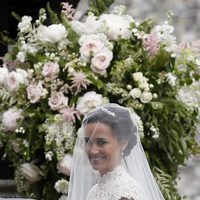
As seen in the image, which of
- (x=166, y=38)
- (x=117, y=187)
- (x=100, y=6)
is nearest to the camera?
(x=117, y=187)

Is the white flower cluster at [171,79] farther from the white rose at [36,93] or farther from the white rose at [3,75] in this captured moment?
the white rose at [3,75]

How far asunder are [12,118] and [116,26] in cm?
58

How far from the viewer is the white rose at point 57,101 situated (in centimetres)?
393

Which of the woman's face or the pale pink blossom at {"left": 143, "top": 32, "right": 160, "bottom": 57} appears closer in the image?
the woman's face

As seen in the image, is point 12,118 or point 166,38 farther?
point 166,38

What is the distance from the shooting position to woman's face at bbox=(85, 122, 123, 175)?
320cm

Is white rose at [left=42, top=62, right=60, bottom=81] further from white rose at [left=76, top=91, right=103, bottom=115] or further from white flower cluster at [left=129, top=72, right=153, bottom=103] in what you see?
white flower cluster at [left=129, top=72, right=153, bottom=103]

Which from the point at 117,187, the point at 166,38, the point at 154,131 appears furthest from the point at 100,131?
the point at 166,38

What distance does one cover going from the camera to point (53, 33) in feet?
13.2

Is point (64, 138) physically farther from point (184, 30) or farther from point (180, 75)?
point (184, 30)

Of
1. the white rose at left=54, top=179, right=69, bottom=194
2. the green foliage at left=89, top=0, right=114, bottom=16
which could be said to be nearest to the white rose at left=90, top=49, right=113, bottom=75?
the green foliage at left=89, top=0, right=114, bottom=16

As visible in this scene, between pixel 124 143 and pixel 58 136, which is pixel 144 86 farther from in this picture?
pixel 124 143

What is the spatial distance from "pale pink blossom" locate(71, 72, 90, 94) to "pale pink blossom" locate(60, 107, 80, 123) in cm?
9

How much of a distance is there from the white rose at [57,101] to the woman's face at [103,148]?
2.28 ft
